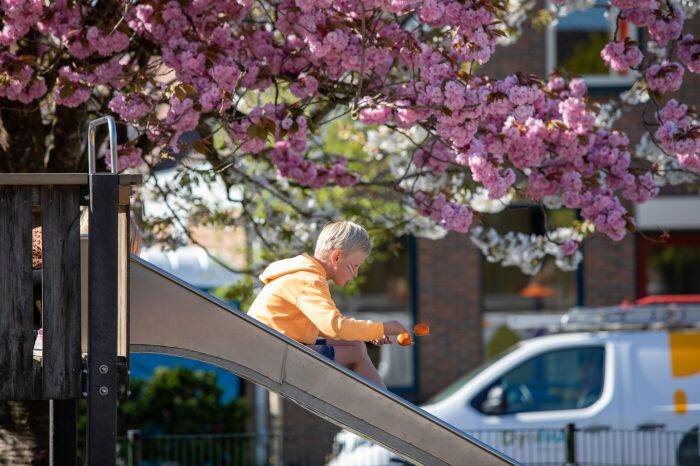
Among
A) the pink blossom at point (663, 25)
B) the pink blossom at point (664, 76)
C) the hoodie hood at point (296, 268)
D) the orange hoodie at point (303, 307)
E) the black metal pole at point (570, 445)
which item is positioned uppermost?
the pink blossom at point (663, 25)

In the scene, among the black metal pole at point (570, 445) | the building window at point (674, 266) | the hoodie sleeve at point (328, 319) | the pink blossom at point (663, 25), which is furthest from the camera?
the building window at point (674, 266)

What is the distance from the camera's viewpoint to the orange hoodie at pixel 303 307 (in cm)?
506

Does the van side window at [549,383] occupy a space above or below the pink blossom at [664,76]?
below

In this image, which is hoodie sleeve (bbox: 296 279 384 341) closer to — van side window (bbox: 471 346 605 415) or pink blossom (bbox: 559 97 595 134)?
pink blossom (bbox: 559 97 595 134)

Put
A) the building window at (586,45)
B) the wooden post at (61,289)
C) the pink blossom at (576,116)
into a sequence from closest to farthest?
the wooden post at (61,289)
the pink blossom at (576,116)
the building window at (586,45)

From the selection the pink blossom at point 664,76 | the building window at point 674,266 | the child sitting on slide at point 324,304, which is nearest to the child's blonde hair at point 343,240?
the child sitting on slide at point 324,304

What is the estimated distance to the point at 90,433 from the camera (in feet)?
14.3

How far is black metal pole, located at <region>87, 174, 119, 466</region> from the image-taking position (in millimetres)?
4285

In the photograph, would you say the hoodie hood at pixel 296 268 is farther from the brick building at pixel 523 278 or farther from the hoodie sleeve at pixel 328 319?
the brick building at pixel 523 278

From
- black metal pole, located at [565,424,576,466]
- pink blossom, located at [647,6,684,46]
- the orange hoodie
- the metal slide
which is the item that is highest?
pink blossom, located at [647,6,684,46]

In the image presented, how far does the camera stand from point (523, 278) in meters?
14.9

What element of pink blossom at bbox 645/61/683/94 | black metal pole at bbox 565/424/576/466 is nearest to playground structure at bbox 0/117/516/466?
pink blossom at bbox 645/61/683/94

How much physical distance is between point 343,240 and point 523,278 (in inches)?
384

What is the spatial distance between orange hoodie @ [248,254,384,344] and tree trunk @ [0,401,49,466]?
82.6 inches
